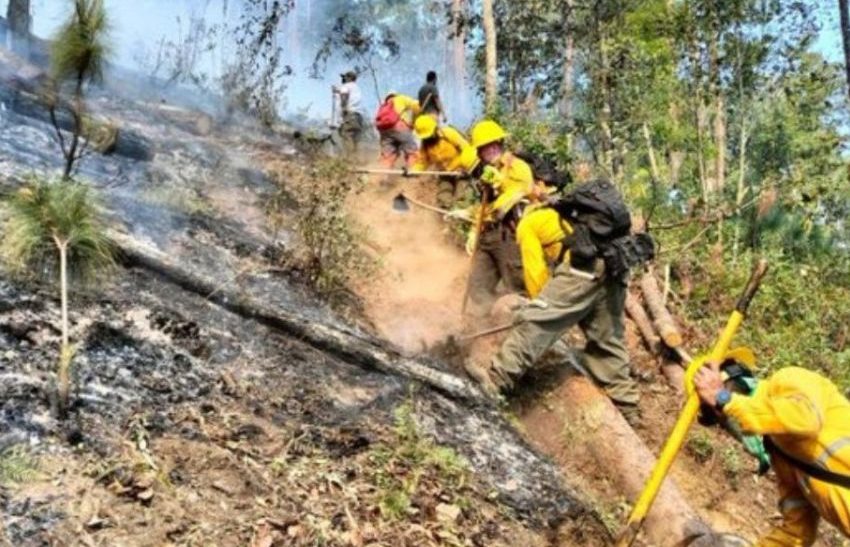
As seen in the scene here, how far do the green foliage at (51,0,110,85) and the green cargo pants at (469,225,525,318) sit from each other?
3.49 m

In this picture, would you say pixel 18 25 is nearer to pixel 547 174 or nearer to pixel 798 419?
pixel 547 174

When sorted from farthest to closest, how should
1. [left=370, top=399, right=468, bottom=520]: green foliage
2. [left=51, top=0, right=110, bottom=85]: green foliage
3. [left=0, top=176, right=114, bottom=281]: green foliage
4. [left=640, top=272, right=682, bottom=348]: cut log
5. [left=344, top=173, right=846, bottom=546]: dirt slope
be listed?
[left=640, top=272, right=682, bottom=348]: cut log < [left=344, top=173, right=846, bottom=546]: dirt slope < [left=51, top=0, right=110, bottom=85]: green foliage < [left=0, top=176, right=114, bottom=281]: green foliage < [left=370, top=399, right=468, bottom=520]: green foliage

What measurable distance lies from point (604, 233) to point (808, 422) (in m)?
2.55

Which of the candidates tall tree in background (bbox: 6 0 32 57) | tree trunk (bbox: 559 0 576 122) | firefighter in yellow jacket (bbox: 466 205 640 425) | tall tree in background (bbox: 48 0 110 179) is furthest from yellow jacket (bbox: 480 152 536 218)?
tall tree in background (bbox: 6 0 32 57)

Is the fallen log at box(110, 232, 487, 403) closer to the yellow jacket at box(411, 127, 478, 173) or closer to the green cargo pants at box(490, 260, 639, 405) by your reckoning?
the green cargo pants at box(490, 260, 639, 405)

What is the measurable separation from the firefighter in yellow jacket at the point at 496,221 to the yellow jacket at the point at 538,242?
3.13 feet

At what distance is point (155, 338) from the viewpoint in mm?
4531

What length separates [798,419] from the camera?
313 centimetres

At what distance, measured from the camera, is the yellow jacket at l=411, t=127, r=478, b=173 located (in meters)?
9.34

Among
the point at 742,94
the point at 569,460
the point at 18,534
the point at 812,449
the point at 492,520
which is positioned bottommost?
the point at 569,460

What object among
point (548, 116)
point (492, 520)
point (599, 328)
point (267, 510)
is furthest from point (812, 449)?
point (548, 116)

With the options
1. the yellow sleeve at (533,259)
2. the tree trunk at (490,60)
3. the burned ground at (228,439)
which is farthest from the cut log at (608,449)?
the tree trunk at (490,60)

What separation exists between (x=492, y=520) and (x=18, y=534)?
6.58ft

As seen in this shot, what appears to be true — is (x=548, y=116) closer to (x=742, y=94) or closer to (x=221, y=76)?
(x=742, y=94)
